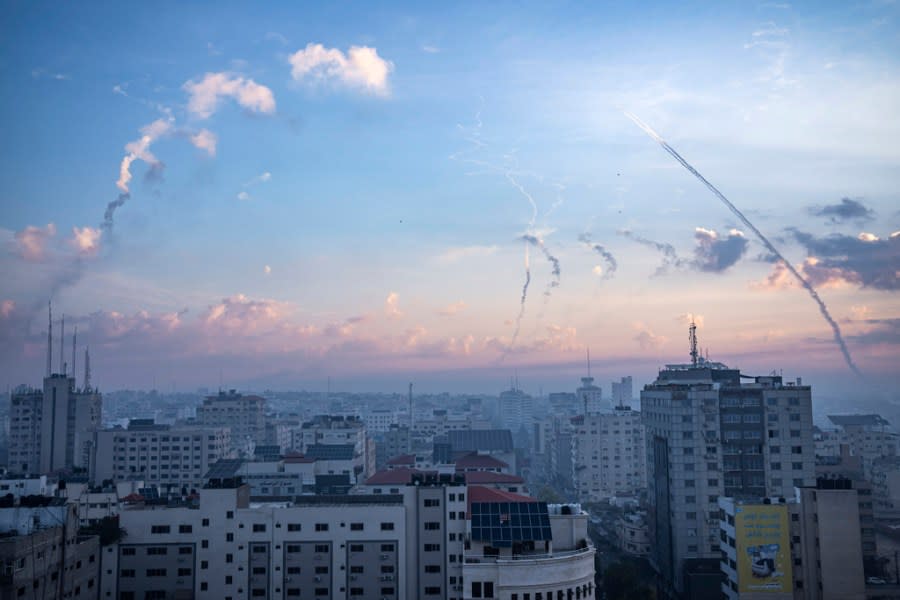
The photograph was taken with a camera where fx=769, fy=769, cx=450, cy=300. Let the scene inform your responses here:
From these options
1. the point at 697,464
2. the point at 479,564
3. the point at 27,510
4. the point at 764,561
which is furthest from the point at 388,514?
the point at 697,464

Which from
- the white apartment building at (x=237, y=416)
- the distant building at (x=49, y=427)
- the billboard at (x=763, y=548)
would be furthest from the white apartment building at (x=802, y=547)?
the white apartment building at (x=237, y=416)

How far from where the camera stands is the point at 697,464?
4372 centimetres

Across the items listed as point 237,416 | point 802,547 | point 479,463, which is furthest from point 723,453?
point 237,416

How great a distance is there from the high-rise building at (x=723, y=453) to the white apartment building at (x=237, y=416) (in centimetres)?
7749

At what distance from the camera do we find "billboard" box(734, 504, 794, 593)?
33812mm

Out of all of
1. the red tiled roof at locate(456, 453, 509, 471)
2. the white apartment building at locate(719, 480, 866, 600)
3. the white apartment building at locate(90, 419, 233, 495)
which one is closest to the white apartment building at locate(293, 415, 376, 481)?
the red tiled roof at locate(456, 453, 509, 471)

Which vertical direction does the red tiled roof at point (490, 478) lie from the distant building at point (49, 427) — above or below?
below

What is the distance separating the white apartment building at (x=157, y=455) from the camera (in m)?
74.0

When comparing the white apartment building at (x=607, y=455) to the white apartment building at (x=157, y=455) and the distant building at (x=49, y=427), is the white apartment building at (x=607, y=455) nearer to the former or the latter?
the white apartment building at (x=157, y=455)

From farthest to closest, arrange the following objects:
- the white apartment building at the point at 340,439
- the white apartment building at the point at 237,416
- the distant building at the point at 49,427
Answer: the white apartment building at the point at 237,416 → the distant building at the point at 49,427 → the white apartment building at the point at 340,439

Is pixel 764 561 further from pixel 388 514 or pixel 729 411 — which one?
pixel 388 514

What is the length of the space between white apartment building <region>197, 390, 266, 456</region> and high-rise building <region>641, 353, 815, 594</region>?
77492 mm

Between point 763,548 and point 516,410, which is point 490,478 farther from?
point 516,410

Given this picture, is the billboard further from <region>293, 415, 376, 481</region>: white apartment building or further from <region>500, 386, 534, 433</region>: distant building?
<region>500, 386, 534, 433</region>: distant building
